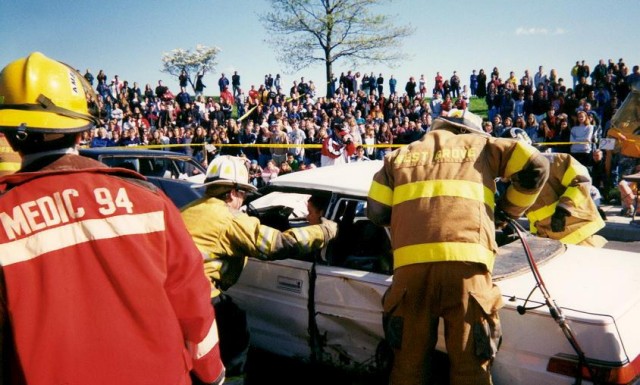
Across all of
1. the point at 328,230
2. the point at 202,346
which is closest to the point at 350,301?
the point at 328,230

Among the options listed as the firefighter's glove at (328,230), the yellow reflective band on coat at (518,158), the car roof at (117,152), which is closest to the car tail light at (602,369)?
the yellow reflective band on coat at (518,158)

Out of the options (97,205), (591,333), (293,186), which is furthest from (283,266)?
(97,205)

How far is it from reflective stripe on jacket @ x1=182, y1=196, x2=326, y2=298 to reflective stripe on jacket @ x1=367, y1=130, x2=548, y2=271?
1.77 ft

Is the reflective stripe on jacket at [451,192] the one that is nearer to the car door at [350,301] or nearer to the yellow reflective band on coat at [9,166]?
the car door at [350,301]

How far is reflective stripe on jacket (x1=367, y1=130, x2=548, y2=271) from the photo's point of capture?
2484 millimetres

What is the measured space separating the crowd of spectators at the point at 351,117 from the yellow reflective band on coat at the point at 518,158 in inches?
250

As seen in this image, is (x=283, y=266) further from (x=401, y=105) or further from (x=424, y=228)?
(x=401, y=105)

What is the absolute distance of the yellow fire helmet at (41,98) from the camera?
1.52 metres

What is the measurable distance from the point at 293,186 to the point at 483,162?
5.00 ft

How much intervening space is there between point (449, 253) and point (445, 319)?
0.34 metres

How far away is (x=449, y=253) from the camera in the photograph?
245cm

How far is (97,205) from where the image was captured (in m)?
1.48

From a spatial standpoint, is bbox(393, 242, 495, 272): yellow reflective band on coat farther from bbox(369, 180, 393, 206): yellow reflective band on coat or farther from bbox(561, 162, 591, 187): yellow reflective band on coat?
bbox(561, 162, 591, 187): yellow reflective band on coat

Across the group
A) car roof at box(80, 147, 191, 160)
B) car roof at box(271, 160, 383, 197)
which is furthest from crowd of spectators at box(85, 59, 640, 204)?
car roof at box(271, 160, 383, 197)
